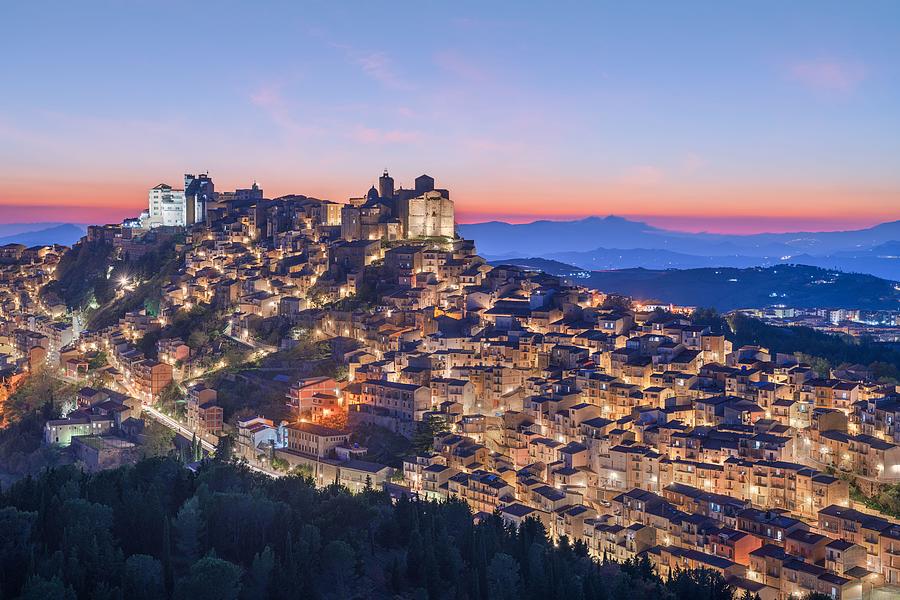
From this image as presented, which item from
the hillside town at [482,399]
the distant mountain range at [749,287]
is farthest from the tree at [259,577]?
the distant mountain range at [749,287]

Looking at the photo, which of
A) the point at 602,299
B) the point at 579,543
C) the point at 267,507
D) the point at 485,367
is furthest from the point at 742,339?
the point at 267,507

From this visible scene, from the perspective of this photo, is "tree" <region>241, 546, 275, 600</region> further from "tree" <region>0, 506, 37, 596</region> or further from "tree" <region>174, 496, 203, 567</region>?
"tree" <region>0, 506, 37, 596</region>

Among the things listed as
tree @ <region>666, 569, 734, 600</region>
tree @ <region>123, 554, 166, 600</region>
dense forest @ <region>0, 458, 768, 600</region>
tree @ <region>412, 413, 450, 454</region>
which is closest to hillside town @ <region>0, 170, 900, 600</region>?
tree @ <region>412, 413, 450, 454</region>

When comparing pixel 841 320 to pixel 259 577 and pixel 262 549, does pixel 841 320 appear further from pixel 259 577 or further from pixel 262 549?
pixel 259 577

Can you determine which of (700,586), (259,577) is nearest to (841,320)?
(700,586)

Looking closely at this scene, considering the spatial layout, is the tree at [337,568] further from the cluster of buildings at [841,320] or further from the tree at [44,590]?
the cluster of buildings at [841,320]
